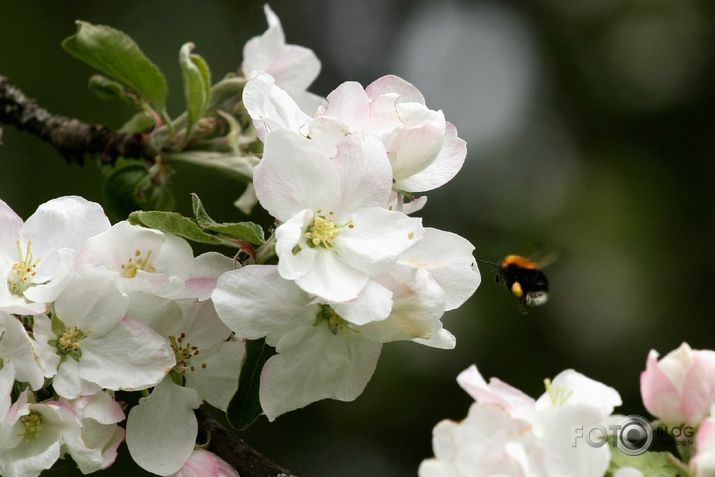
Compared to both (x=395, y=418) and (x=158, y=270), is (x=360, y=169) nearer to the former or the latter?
(x=158, y=270)

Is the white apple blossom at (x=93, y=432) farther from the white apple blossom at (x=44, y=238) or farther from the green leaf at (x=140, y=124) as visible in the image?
the green leaf at (x=140, y=124)

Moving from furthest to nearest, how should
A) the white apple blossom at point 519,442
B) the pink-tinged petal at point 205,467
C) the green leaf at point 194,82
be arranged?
the green leaf at point 194,82
the pink-tinged petal at point 205,467
the white apple blossom at point 519,442

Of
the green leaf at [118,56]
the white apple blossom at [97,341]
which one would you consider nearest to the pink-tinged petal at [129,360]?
the white apple blossom at [97,341]

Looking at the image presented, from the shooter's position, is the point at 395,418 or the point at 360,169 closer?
the point at 360,169

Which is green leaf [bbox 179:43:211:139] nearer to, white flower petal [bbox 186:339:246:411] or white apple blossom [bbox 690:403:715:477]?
white flower petal [bbox 186:339:246:411]

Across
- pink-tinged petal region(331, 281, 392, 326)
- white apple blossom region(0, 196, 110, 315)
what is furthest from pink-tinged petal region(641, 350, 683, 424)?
white apple blossom region(0, 196, 110, 315)

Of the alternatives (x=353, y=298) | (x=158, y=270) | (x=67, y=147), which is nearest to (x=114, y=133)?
(x=67, y=147)
